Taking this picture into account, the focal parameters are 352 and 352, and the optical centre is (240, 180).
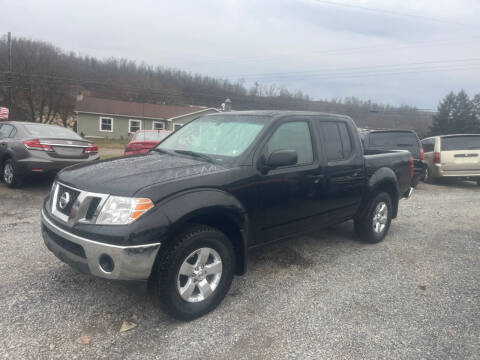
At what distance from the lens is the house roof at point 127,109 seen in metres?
39.1

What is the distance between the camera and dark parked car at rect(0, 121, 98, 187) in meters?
7.34

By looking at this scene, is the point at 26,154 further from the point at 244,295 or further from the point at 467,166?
the point at 467,166

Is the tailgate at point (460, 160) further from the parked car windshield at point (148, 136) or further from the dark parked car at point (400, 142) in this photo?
the parked car windshield at point (148, 136)

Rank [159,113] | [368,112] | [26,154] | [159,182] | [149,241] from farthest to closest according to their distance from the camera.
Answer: [159,113] < [368,112] < [26,154] < [159,182] < [149,241]

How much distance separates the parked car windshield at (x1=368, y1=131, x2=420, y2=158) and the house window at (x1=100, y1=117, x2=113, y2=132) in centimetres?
3462

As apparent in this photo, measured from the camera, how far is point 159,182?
2.83m

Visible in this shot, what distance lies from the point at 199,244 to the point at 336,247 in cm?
276

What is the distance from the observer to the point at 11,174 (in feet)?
25.0

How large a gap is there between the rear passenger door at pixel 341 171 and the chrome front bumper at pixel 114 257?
2.32m

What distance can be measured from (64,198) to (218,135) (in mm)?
1684

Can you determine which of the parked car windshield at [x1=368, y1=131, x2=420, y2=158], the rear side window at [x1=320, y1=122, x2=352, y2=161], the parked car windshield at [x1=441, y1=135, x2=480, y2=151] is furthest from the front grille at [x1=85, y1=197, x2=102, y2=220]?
the parked car windshield at [x1=441, y1=135, x2=480, y2=151]

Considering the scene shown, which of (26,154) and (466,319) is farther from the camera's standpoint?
(26,154)

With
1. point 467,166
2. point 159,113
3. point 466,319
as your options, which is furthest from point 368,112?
point 466,319

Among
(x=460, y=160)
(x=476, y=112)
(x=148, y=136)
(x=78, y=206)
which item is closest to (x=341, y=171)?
(x=78, y=206)
